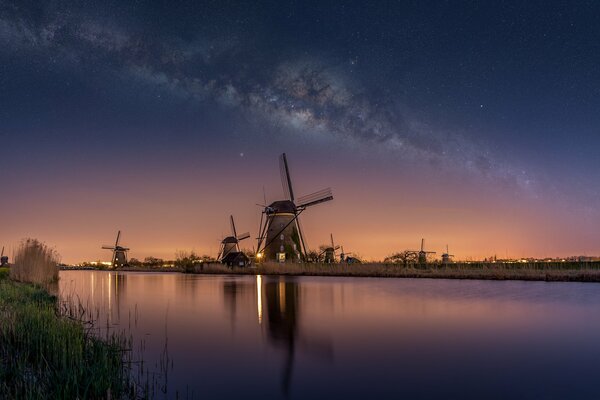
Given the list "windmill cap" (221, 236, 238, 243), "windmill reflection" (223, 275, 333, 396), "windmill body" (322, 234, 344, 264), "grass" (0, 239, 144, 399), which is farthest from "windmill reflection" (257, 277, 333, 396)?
"windmill cap" (221, 236, 238, 243)

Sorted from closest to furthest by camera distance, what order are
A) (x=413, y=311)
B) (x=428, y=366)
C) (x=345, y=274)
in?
(x=428, y=366), (x=413, y=311), (x=345, y=274)

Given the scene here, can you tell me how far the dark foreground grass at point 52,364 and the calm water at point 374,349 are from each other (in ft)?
2.79

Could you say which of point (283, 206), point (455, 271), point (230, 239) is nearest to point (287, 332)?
point (455, 271)

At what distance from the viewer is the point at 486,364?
26.5 feet

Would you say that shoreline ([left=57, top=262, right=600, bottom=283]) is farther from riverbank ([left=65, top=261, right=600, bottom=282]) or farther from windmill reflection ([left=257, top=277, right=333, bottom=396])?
windmill reflection ([left=257, top=277, right=333, bottom=396])

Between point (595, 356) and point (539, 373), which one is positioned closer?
point (539, 373)

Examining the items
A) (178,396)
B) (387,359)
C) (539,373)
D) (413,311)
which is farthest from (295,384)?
(413,311)

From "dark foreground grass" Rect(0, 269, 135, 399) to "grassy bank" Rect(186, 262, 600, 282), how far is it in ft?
111

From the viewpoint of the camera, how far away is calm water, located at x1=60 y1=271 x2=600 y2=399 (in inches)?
260

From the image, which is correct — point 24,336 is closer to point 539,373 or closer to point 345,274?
point 539,373

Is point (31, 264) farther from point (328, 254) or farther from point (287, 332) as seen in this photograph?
point (328, 254)

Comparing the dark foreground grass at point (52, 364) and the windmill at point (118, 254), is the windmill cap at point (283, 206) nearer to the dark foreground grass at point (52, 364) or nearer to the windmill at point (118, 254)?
the dark foreground grass at point (52, 364)

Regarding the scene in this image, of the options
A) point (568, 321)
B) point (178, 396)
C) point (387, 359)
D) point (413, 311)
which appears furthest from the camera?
point (413, 311)

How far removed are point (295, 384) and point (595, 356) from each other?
252 inches
